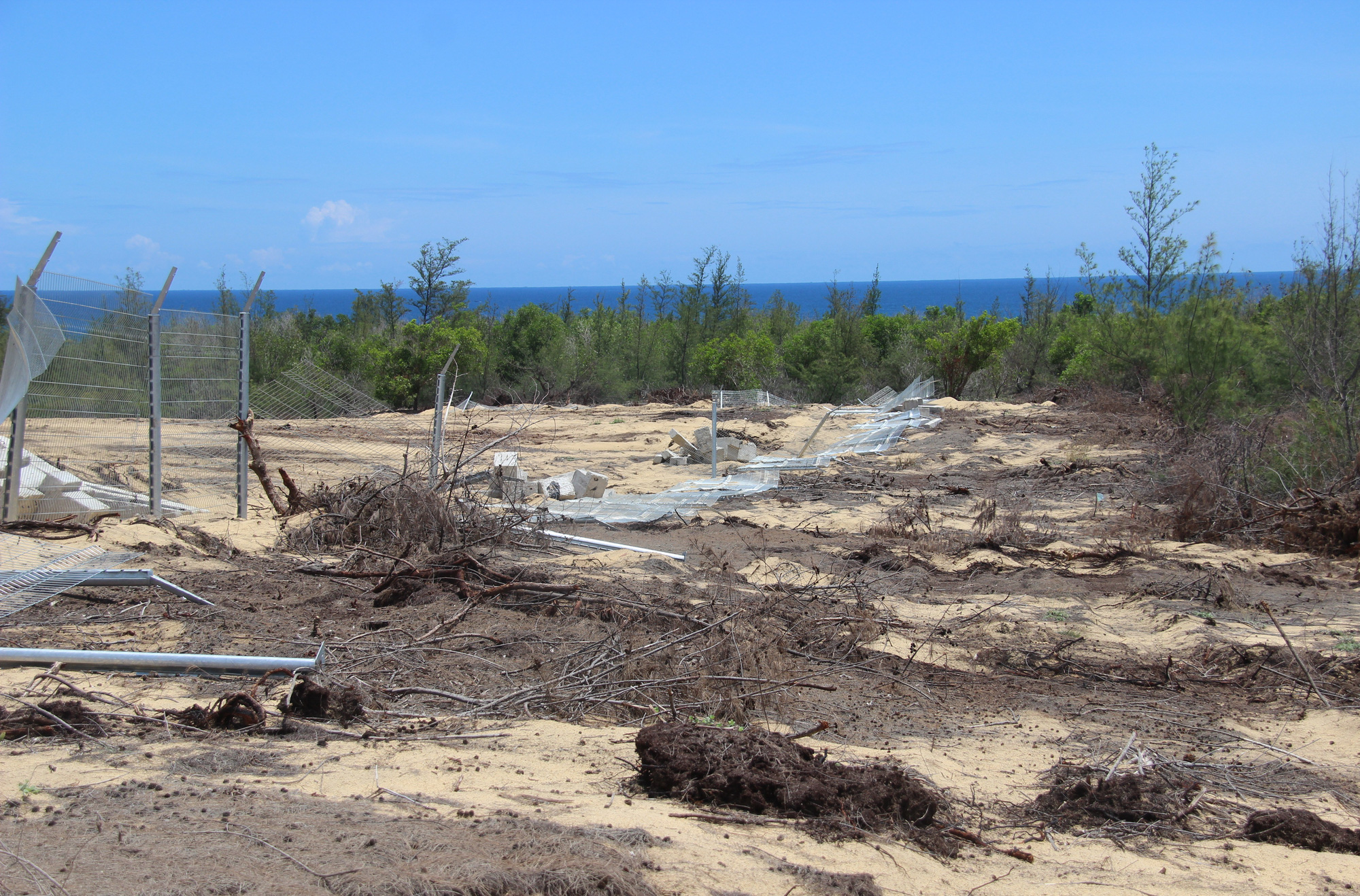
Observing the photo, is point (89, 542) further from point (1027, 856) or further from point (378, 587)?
point (1027, 856)

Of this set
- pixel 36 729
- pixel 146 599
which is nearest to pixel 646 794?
pixel 36 729

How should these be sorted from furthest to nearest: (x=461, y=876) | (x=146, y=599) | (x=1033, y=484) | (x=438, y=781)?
(x=1033, y=484) < (x=146, y=599) < (x=438, y=781) < (x=461, y=876)

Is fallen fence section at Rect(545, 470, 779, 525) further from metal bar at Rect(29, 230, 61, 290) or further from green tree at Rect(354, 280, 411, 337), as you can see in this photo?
green tree at Rect(354, 280, 411, 337)

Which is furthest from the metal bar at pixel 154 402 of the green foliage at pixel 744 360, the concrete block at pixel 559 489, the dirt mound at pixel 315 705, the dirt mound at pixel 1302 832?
the green foliage at pixel 744 360

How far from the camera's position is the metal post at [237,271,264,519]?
8312 millimetres

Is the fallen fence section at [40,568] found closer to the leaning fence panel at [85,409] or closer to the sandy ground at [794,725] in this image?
the sandy ground at [794,725]

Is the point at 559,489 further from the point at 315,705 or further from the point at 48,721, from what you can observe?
the point at 48,721

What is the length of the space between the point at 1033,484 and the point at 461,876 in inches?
479

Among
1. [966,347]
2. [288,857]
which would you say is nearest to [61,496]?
[288,857]

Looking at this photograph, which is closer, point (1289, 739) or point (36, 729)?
point (36, 729)

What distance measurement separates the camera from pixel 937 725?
4730 mm

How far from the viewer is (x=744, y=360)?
2864cm

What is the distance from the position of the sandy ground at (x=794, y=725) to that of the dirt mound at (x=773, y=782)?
0.41 feet

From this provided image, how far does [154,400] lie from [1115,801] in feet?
25.0
